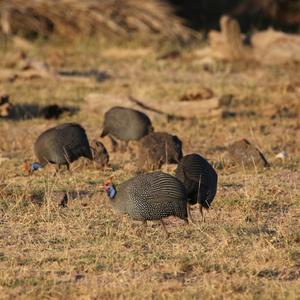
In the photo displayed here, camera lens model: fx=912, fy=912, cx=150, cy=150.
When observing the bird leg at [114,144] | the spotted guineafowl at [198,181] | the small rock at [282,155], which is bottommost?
the bird leg at [114,144]

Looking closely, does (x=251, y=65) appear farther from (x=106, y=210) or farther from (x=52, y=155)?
(x=106, y=210)

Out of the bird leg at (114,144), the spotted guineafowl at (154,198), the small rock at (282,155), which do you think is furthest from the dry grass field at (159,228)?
the bird leg at (114,144)

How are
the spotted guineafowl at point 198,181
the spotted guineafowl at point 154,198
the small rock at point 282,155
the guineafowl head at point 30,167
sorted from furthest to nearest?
the small rock at point 282,155
the guineafowl head at point 30,167
the spotted guineafowl at point 198,181
the spotted guineafowl at point 154,198

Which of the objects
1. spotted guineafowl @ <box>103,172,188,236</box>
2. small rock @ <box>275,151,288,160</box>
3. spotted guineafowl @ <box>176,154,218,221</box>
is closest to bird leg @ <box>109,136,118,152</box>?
small rock @ <box>275,151,288,160</box>

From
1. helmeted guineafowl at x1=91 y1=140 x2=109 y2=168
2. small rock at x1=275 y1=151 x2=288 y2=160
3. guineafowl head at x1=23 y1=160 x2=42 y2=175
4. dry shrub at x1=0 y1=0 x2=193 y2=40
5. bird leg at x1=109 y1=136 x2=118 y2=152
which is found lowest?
dry shrub at x1=0 y1=0 x2=193 y2=40

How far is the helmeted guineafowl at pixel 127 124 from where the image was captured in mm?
9336

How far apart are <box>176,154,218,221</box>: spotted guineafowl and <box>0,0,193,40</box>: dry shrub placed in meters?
10.6

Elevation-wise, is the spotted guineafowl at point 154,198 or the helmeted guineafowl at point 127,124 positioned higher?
the spotted guineafowl at point 154,198

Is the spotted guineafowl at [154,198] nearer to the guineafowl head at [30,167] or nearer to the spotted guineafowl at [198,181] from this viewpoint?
the spotted guineafowl at [198,181]

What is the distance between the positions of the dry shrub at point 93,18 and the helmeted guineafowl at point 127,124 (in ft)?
25.1

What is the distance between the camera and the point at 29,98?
12.5 meters

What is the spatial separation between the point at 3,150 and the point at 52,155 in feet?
5.10

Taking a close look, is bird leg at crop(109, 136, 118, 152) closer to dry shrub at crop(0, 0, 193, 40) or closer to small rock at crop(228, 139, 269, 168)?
small rock at crop(228, 139, 269, 168)

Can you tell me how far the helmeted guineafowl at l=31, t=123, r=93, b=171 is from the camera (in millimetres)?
8117
